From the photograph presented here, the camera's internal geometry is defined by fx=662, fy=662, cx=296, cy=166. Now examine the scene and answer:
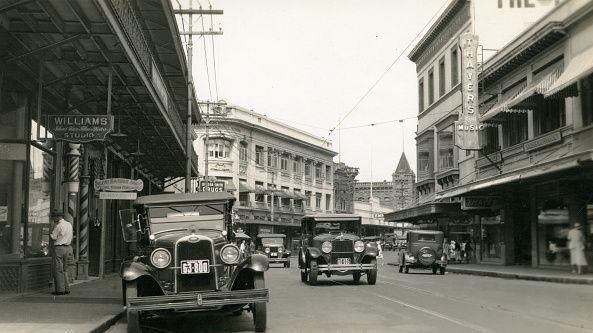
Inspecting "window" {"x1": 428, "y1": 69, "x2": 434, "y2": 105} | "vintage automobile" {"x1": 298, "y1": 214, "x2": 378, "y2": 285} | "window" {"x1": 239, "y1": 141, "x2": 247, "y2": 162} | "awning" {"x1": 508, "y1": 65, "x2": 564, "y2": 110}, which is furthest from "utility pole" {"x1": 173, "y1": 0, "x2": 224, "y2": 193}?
"window" {"x1": 239, "y1": 141, "x2": 247, "y2": 162}

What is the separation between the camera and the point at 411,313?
11102 mm

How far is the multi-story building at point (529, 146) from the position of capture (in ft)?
75.7

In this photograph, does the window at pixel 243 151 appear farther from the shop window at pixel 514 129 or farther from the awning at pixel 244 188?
A: the shop window at pixel 514 129

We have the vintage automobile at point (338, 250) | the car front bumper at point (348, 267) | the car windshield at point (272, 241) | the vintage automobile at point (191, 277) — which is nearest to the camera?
the vintage automobile at point (191, 277)

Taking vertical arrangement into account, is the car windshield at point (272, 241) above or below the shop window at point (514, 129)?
below

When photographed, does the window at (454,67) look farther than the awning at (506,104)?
Yes

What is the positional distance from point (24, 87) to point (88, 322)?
729 centimetres

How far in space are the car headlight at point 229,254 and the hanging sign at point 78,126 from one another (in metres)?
5.35

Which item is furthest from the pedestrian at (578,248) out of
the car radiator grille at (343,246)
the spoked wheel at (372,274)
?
the car radiator grille at (343,246)

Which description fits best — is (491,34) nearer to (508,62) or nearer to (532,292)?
(508,62)

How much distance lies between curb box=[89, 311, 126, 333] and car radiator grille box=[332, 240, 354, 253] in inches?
350

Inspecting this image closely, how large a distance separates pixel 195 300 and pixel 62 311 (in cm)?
307

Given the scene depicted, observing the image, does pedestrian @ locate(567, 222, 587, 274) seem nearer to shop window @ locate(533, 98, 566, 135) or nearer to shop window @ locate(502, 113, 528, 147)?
shop window @ locate(533, 98, 566, 135)

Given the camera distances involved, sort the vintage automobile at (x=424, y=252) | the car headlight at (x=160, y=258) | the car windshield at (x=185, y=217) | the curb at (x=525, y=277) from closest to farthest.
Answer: the car headlight at (x=160, y=258) < the car windshield at (x=185, y=217) < the curb at (x=525, y=277) < the vintage automobile at (x=424, y=252)
